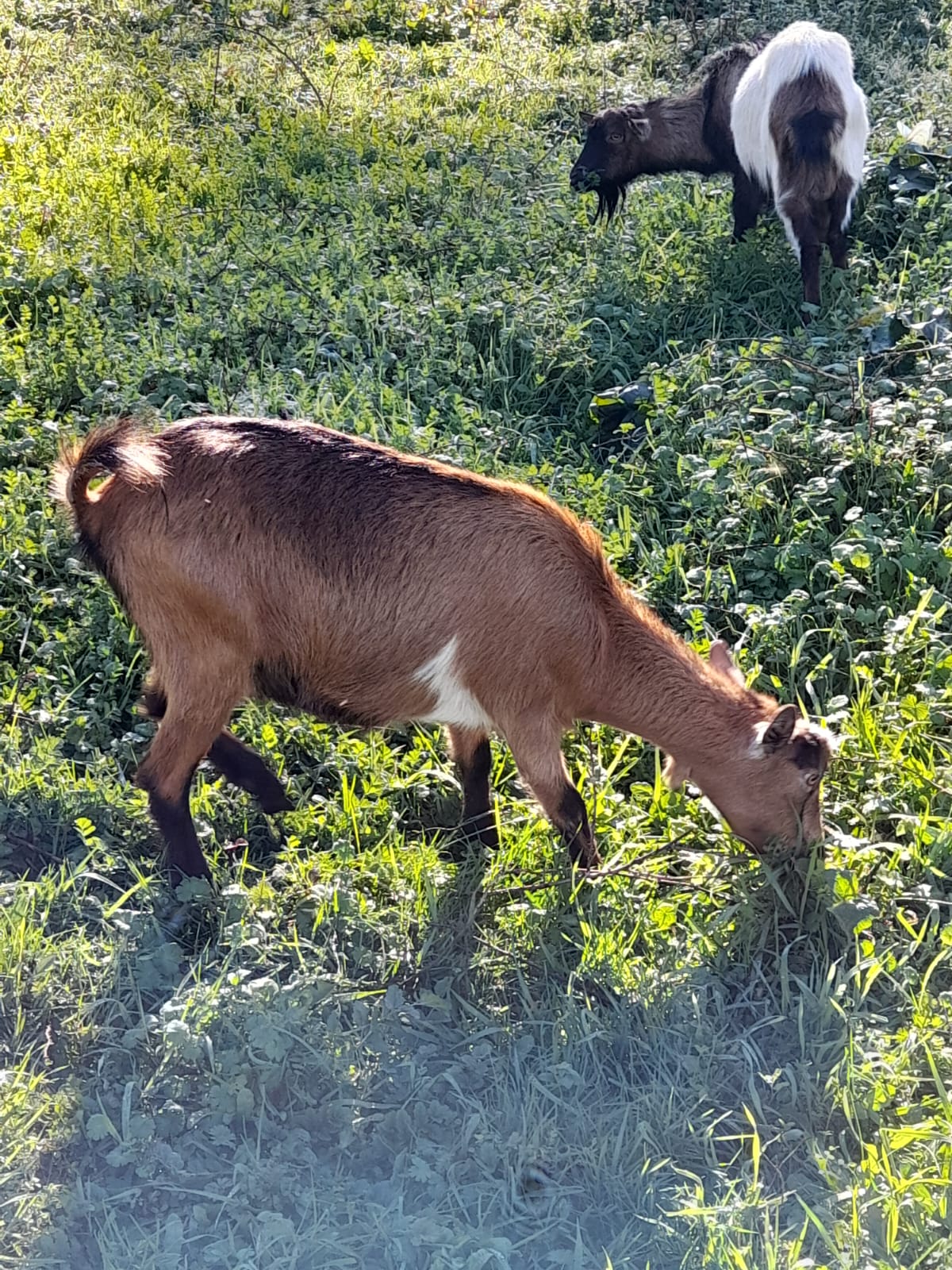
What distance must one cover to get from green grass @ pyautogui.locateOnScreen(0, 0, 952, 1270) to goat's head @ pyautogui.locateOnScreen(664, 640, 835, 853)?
92 millimetres

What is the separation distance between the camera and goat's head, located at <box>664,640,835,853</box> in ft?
10.7

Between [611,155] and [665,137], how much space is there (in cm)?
41

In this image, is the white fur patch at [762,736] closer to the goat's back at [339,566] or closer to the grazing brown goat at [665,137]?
the goat's back at [339,566]

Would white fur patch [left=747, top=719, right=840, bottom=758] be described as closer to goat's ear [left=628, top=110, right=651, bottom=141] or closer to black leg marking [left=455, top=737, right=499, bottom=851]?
black leg marking [left=455, top=737, right=499, bottom=851]

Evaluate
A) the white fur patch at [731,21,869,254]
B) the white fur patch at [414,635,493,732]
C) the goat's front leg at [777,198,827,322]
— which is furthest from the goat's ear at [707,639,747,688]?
the white fur patch at [731,21,869,254]

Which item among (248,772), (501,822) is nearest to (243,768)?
(248,772)

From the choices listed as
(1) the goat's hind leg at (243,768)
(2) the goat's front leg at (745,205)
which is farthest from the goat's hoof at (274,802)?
(2) the goat's front leg at (745,205)

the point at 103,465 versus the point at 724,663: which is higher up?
the point at 103,465

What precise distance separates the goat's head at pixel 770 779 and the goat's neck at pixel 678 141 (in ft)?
16.3

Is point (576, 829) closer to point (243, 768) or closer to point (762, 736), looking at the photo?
point (762, 736)

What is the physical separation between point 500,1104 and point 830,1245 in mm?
698

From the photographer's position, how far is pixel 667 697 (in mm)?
3414

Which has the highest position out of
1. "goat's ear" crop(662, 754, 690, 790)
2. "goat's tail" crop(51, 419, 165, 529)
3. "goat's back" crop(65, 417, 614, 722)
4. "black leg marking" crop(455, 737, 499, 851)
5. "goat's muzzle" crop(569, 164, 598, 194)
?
"goat's muzzle" crop(569, 164, 598, 194)

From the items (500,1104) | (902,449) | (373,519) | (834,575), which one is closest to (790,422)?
(902,449)
